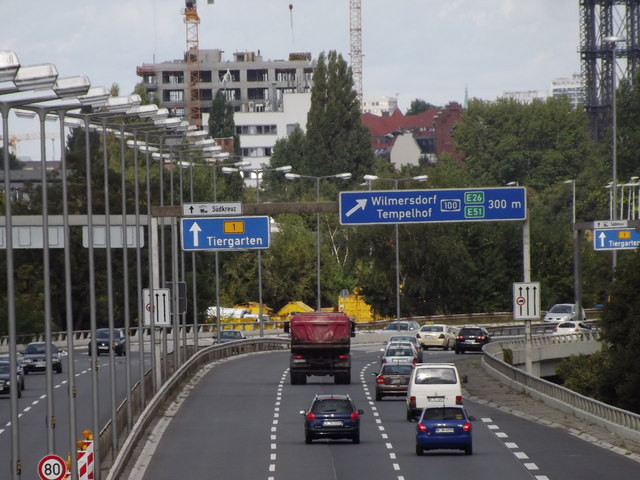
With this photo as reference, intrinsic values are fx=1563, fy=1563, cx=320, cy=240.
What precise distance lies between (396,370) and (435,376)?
341 inches

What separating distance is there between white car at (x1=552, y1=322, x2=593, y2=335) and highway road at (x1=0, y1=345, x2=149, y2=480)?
23.9 m

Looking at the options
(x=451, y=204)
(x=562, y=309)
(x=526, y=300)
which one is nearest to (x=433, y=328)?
(x=562, y=309)

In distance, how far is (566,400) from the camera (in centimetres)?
4962

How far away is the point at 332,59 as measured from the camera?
158750 millimetres

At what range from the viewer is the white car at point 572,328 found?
8390cm

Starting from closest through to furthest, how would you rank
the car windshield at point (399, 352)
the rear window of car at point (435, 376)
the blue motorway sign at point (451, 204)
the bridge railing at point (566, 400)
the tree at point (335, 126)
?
the bridge railing at point (566, 400)
the rear window of car at point (435, 376)
the blue motorway sign at point (451, 204)
the car windshield at point (399, 352)
the tree at point (335, 126)

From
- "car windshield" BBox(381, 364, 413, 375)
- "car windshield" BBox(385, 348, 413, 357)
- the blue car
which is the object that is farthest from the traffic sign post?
the blue car

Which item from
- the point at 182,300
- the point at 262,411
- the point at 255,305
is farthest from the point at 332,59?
the point at 262,411

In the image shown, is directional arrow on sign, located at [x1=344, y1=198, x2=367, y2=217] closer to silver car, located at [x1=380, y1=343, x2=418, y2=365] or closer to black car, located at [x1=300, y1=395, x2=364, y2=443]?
silver car, located at [x1=380, y1=343, x2=418, y2=365]

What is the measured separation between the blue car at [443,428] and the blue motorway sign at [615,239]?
3752cm

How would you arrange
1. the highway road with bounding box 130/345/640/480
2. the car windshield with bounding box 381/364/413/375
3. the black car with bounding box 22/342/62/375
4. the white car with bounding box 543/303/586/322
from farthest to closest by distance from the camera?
the white car with bounding box 543/303/586/322
the black car with bounding box 22/342/62/375
the car windshield with bounding box 381/364/413/375
the highway road with bounding box 130/345/640/480

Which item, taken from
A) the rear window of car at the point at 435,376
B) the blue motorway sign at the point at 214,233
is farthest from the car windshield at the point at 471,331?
the rear window of car at the point at 435,376

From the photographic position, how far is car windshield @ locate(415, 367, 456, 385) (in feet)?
149

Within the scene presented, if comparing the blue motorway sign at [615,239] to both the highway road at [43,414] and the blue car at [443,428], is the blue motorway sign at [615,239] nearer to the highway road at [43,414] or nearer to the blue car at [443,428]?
the highway road at [43,414]
